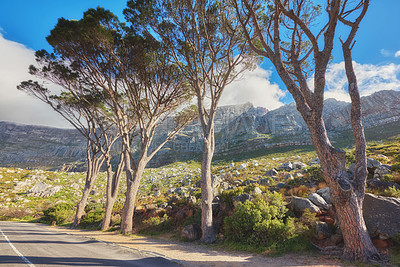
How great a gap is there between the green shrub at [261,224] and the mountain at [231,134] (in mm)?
A: 11054

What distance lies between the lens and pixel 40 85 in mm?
14141

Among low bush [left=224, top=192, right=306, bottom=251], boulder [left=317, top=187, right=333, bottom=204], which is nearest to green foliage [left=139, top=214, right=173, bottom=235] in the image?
low bush [left=224, top=192, right=306, bottom=251]

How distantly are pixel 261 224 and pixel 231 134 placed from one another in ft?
306

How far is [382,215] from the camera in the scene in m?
5.12

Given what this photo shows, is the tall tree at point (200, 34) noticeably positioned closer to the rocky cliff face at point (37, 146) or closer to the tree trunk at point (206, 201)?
the tree trunk at point (206, 201)

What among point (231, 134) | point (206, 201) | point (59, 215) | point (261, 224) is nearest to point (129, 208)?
point (206, 201)

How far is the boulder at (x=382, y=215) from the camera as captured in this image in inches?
192

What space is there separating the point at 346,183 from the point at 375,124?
81.7 m

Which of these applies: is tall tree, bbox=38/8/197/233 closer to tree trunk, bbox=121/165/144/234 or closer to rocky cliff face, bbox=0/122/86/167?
tree trunk, bbox=121/165/144/234

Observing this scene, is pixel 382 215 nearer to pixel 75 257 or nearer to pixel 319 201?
pixel 319 201

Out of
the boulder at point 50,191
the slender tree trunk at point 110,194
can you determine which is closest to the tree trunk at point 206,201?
the slender tree trunk at point 110,194

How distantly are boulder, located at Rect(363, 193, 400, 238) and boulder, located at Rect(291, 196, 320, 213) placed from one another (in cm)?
164

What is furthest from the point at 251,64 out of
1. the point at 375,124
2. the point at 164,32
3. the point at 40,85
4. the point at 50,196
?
the point at 375,124

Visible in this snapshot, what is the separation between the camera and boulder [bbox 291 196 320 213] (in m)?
6.81
